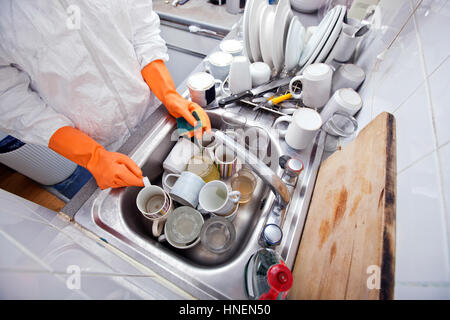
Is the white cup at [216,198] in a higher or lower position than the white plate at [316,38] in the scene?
lower

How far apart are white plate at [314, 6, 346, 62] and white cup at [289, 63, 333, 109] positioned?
0.08 meters

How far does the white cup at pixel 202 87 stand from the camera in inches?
31.3

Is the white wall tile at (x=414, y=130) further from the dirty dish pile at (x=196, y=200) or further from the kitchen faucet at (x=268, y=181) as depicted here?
the dirty dish pile at (x=196, y=200)

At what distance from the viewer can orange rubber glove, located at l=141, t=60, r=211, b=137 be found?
0.79 metres

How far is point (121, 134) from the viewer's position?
967 mm

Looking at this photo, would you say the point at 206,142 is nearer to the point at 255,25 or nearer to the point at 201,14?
the point at 255,25

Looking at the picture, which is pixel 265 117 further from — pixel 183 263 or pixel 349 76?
pixel 183 263

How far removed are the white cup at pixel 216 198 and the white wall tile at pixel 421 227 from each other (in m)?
0.37

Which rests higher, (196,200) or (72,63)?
(72,63)

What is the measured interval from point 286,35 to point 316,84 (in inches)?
10.4

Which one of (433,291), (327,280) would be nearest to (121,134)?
(327,280)

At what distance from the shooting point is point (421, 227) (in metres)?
0.30

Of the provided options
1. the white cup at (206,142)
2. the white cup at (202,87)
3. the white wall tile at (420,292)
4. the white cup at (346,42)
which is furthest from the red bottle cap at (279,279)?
the white cup at (346,42)

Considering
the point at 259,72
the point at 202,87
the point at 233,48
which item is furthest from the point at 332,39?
the point at 202,87
